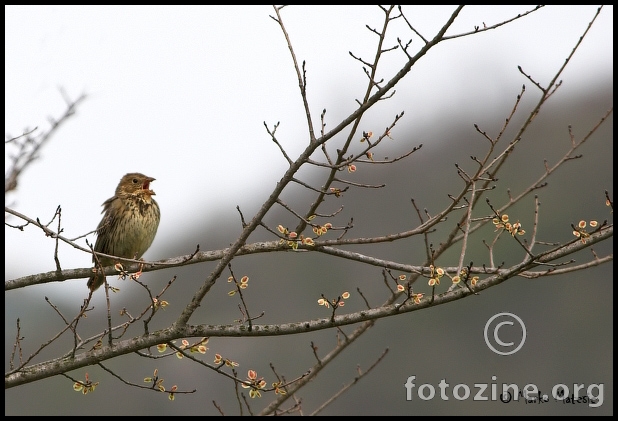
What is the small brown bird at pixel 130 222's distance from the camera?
7.08 m

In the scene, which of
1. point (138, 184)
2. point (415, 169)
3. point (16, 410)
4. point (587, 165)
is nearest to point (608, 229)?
point (138, 184)

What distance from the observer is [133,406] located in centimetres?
3378

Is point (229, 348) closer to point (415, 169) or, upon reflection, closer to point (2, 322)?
point (415, 169)

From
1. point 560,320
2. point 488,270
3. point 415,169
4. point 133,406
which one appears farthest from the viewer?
point 415,169

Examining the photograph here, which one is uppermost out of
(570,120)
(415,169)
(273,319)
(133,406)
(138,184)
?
(570,120)

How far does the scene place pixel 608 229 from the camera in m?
4.09

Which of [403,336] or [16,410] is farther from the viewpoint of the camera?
[403,336]

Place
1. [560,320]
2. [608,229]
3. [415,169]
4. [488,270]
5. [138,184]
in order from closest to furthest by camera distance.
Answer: [608,229] < [488,270] < [138,184] < [560,320] < [415,169]

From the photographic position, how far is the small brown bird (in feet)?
23.2

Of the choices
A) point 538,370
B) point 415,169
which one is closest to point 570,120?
point 415,169

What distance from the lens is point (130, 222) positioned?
7.07 m

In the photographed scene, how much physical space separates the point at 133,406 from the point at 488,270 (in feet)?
103

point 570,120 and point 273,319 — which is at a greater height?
point 570,120

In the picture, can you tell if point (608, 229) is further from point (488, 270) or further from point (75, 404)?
point (75, 404)
